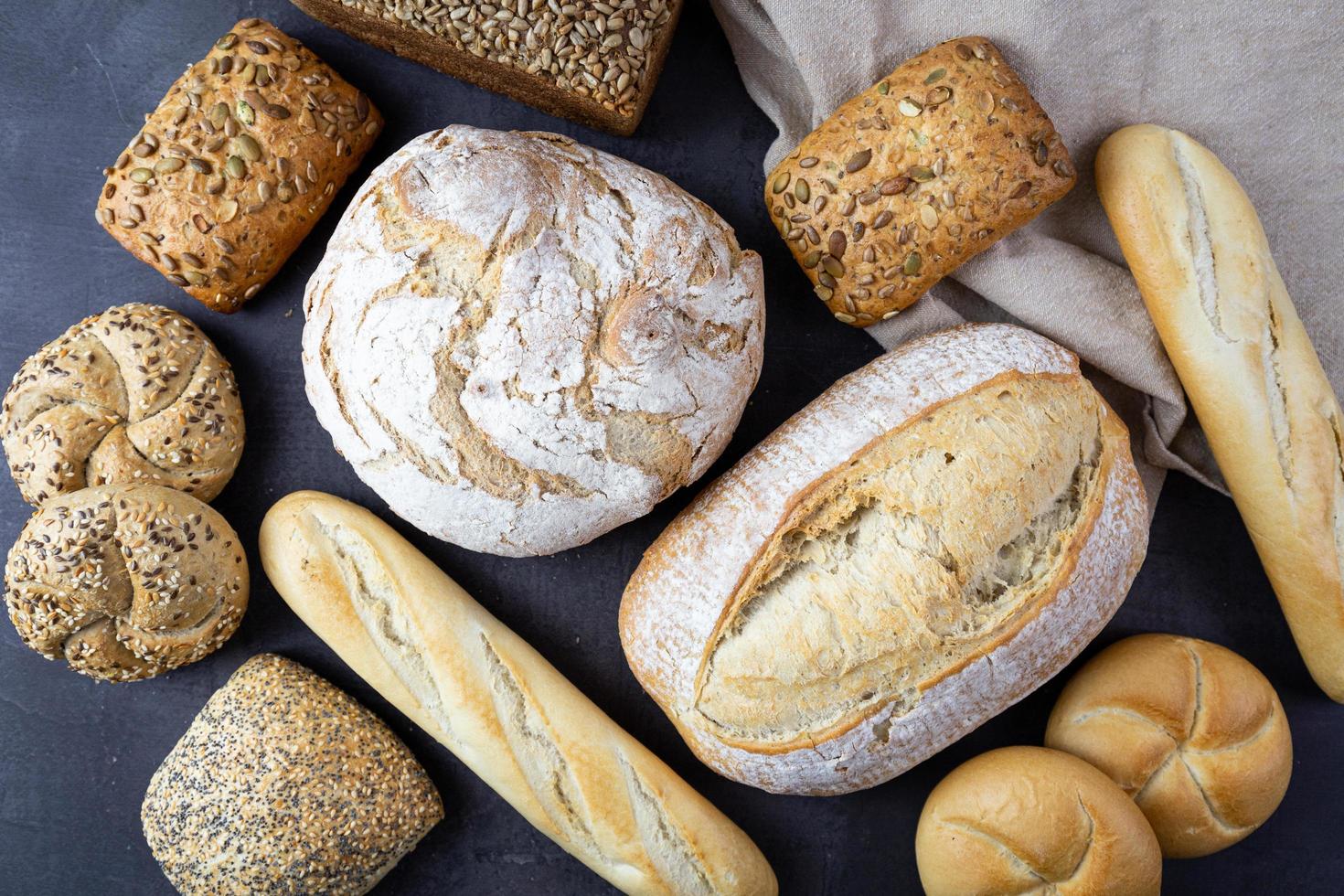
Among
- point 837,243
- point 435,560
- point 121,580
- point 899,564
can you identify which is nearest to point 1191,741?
point 899,564

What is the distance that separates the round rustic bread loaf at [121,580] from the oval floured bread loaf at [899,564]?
1032 millimetres

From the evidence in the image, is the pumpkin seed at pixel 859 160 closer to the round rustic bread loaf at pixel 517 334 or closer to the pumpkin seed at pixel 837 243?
the pumpkin seed at pixel 837 243

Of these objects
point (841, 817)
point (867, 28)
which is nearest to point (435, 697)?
point (841, 817)

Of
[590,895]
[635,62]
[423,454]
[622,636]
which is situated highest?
[635,62]

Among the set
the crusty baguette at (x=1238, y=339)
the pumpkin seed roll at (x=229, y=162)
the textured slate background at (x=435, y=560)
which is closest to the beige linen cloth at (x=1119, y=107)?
the crusty baguette at (x=1238, y=339)

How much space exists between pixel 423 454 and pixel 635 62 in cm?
94

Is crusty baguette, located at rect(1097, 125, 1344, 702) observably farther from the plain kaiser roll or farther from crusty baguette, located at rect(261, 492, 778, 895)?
crusty baguette, located at rect(261, 492, 778, 895)

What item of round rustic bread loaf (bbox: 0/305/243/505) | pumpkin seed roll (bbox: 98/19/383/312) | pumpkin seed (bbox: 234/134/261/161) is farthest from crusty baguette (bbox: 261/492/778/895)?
pumpkin seed (bbox: 234/134/261/161)

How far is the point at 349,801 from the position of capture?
1885mm

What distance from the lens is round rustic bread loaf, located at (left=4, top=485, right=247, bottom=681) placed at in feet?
5.95

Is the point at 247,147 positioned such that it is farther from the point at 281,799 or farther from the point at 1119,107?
the point at 1119,107

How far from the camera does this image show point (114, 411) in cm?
190

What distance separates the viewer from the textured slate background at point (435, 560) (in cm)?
204

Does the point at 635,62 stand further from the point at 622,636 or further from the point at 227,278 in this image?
the point at 622,636
